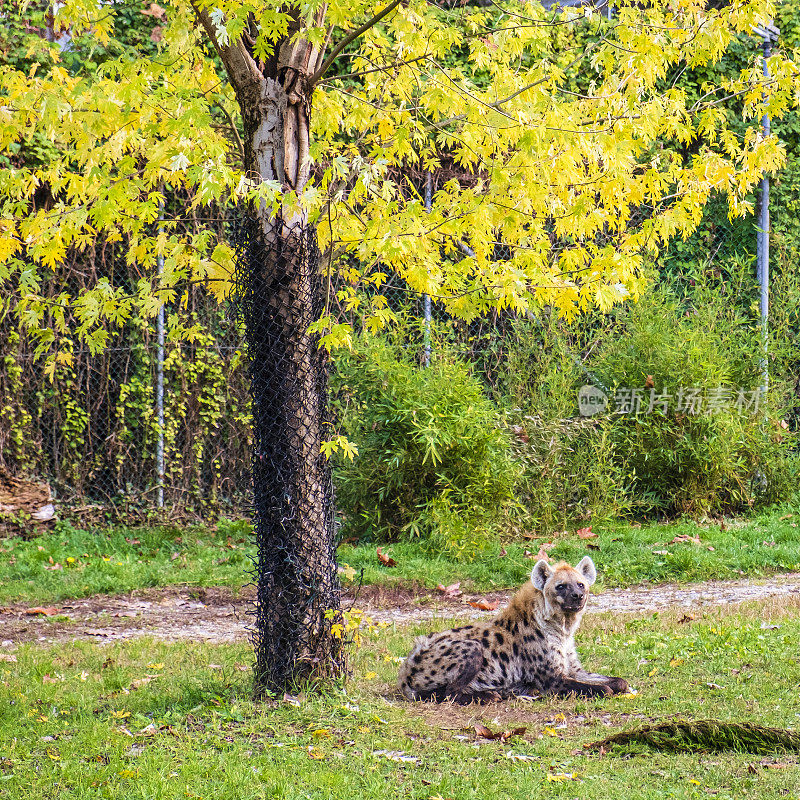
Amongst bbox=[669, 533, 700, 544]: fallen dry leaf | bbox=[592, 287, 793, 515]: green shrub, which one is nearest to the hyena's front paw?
bbox=[669, 533, 700, 544]: fallen dry leaf

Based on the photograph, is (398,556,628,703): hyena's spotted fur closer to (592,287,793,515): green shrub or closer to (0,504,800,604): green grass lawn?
(0,504,800,604): green grass lawn

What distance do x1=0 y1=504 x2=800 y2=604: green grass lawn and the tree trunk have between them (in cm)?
308

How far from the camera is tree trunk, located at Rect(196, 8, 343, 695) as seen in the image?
19.1 feet

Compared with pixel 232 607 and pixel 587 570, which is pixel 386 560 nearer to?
pixel 232 607

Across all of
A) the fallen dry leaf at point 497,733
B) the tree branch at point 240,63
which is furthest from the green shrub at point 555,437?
the tree branch at point 240,63

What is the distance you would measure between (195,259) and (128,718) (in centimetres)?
276

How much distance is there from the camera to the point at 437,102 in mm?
5934

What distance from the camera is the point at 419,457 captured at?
413 inches

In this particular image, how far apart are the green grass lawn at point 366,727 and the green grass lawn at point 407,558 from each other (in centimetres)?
188

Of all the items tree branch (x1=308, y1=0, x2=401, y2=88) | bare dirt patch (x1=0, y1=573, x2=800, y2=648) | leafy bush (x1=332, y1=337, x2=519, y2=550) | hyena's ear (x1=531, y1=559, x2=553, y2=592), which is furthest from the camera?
leafy bush (x1=332, y1=337, x2=519, y2=550)

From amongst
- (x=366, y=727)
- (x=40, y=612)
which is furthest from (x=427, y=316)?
(x=366, y=727)

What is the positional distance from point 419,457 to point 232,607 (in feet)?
8.85

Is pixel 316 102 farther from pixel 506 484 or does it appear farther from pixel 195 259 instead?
pixel 506 484

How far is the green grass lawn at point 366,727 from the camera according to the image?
445 cm
